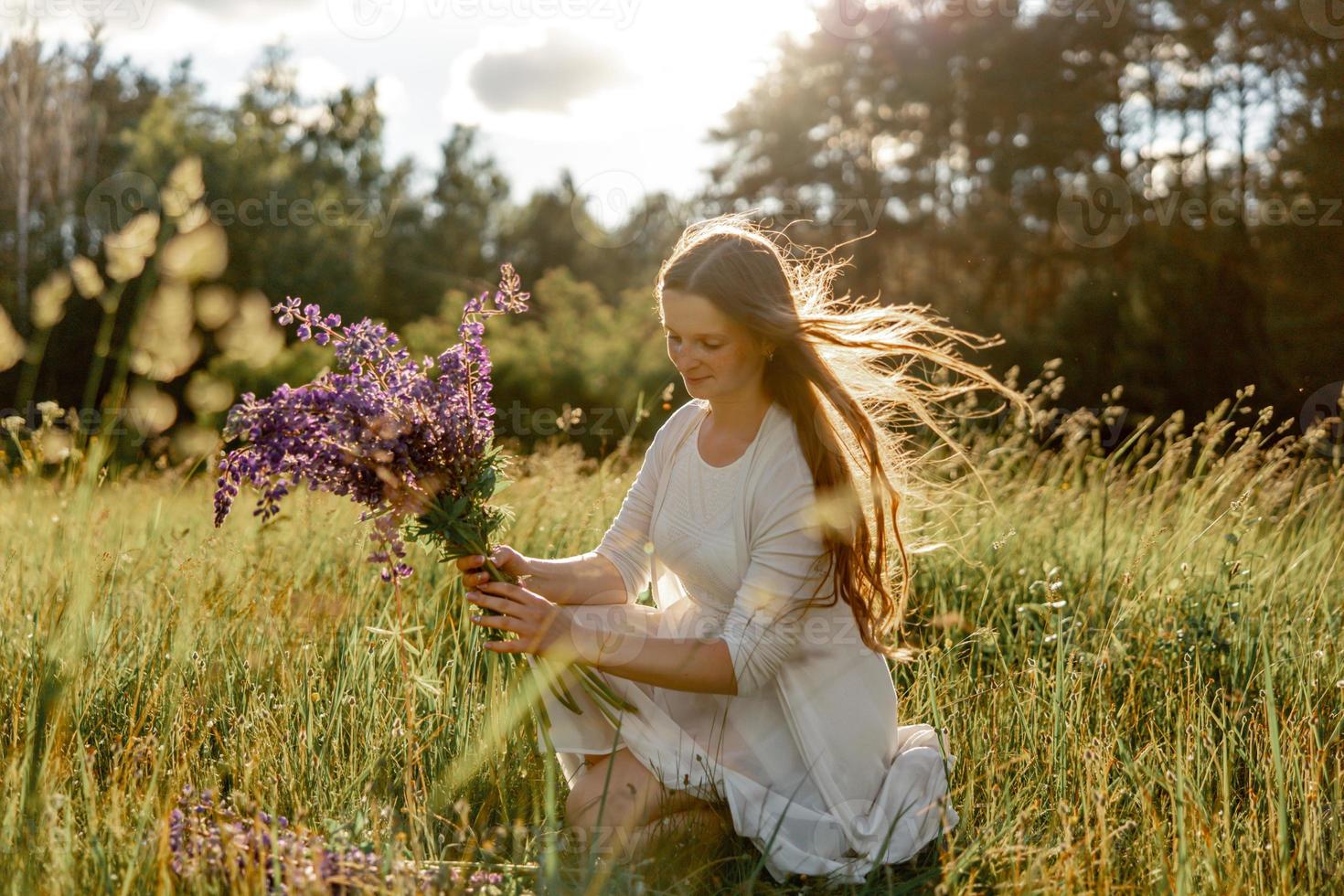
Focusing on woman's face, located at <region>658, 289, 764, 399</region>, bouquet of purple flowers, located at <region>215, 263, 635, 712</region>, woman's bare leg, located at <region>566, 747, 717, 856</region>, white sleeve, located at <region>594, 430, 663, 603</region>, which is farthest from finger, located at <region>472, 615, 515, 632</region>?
woman's face, located at <region>658, 289, 764, 399</region>

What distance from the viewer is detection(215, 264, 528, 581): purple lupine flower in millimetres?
2227

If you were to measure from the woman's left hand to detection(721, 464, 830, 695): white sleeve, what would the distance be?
42cm

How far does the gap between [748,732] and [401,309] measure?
28.7m

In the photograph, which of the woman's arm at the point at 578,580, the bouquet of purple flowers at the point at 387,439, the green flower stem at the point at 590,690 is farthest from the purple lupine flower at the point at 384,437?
the woman's arm at the point at 578,580

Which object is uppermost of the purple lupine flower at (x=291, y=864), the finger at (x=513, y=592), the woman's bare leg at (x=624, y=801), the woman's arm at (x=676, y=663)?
the finger at (x=513, y=592)

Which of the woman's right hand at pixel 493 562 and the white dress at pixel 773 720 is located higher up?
the woman's right hand at pixel 493 562

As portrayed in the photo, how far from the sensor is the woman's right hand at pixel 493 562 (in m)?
2.50

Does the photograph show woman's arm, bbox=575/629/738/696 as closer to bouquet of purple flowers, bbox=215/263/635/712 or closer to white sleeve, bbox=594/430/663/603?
bouquet of purple flowers, bbox=215/263/635/712

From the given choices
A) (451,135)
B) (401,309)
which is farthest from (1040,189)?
(451,135)

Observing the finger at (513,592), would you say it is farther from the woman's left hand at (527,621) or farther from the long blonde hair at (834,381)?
the long blonde hair at (834,381)

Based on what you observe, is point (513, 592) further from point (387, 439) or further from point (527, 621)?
point (387, 439)

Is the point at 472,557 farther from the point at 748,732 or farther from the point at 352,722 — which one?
the point at 748,732

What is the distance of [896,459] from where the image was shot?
9.53 feet

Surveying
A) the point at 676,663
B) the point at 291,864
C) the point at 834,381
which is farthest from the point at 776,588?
the point at 291,864
